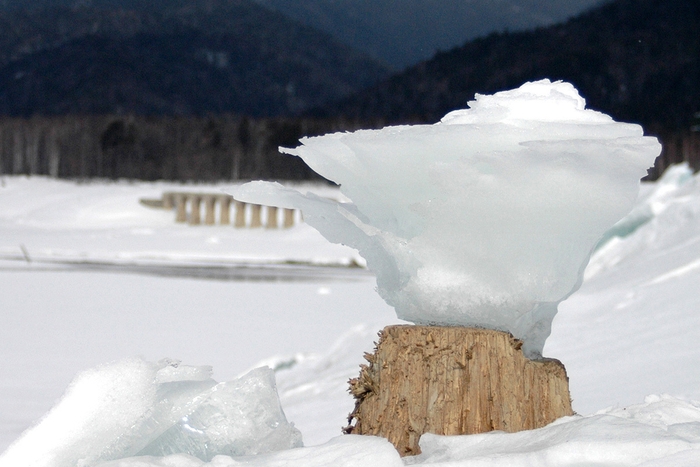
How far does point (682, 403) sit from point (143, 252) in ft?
67.3

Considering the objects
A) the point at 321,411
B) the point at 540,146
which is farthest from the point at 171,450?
the point at 321,411

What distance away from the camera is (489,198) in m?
3.06

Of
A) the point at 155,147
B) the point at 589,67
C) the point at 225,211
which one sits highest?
the point at 589,67

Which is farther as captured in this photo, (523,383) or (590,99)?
(590,99)

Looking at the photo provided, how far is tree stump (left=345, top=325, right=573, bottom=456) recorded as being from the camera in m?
2.96

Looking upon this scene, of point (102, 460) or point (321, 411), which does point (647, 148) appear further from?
point (321, 411)

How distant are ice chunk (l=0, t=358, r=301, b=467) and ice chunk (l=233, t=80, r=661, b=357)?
0.64 meters

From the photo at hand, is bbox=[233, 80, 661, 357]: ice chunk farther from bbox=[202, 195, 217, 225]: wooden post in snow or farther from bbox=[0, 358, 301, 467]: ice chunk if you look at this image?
bbox=[202, 195, 217, 225]: wooden post in snow

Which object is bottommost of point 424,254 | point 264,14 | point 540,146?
point 424,254

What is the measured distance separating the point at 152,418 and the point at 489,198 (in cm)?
138

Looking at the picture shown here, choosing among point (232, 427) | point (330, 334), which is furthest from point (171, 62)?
point (232, 427)

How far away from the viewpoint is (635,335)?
Answer: 6984 mm

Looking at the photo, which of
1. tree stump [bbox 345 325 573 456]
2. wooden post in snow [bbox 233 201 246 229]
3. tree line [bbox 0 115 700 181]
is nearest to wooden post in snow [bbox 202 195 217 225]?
wooden post in snow [bbox 233 201 246 229]

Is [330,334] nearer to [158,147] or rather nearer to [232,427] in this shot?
[232,427]
